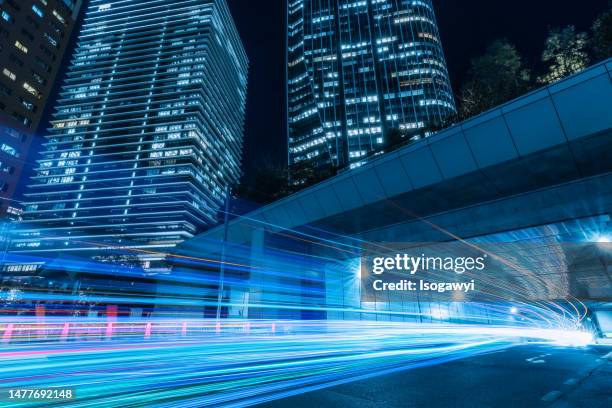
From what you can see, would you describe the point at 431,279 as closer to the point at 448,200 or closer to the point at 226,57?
the point at 448,200

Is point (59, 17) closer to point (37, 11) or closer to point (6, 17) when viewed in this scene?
point (37, 11)

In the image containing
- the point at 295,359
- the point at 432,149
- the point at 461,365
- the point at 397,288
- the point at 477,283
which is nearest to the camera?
the point at 461,365

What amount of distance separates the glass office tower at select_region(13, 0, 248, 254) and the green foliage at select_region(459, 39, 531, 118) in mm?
127322

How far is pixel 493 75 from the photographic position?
19.1 meters

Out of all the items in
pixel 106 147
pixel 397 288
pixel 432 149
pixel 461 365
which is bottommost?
pixel 461 365

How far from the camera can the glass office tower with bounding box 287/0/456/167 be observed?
124 meters

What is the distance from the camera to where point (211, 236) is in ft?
75.8

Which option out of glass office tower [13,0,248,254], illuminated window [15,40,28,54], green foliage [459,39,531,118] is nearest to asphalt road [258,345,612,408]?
green foliage [459,39,531,118]

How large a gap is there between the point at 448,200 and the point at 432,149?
105 inches

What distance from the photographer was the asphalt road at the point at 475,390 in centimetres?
438

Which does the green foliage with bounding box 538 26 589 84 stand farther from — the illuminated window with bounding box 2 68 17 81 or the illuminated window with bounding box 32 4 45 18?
the illuminated window with bounding box 32 4 45 18

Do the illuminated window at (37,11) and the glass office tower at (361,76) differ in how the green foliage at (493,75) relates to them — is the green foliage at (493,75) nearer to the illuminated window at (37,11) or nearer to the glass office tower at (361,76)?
the glass office tower at (361,76)

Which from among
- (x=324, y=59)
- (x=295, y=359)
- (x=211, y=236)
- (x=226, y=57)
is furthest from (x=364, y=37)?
(x=295, y=359)

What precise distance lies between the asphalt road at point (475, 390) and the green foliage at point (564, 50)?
12.6 meters
